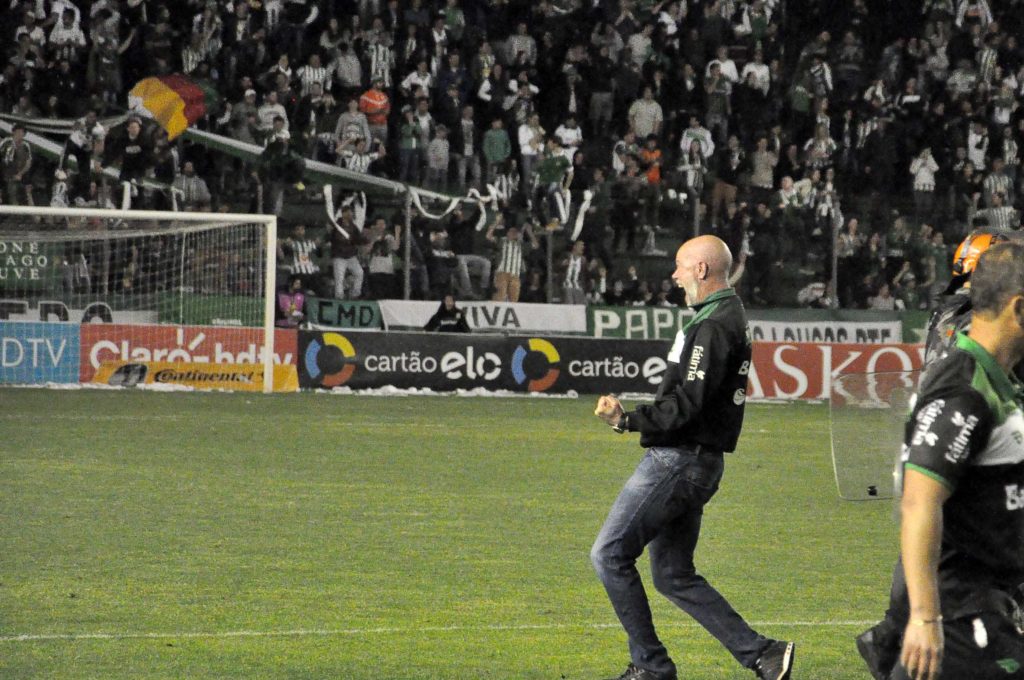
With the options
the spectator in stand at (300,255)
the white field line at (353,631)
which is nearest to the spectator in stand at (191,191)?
the spectator in stand at (300,255)

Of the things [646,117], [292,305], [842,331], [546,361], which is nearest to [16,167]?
[292,305]

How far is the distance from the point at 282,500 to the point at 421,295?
Answer: 1234 cm

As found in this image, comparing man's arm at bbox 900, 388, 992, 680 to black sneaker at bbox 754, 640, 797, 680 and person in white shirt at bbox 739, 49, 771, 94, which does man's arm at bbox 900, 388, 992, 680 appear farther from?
person in white shirt at bbox 739, 49, 771, 94

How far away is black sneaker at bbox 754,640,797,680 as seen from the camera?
241 inches

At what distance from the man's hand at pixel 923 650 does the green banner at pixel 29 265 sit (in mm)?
20098

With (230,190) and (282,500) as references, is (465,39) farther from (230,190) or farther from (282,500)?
(282,500)

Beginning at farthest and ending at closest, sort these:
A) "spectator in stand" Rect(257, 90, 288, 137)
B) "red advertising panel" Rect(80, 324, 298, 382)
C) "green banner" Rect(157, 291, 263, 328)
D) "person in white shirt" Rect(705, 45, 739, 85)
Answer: "person in white shirt" Rect(705, 45, 739, 85)
"spectator in stand" Rect(257, 90, 288, 137)
"green banner" Rect(157, 291, 263, 328)
"red advertising panel" Rect(80, 324, 298, 382)

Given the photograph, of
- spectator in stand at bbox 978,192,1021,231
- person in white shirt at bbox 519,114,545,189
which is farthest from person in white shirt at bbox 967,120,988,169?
person in white shirt at bbox 519,114,545,189

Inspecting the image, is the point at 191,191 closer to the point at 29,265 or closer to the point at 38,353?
the point at 29,265

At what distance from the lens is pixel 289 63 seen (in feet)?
90.5

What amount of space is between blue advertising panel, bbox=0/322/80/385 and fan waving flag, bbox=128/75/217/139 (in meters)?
4.19

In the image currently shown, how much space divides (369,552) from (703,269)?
4235mm

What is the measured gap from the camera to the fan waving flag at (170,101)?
82.5 ft

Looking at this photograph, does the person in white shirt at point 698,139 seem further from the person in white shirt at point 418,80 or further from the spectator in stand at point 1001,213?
the spectator in stand at point 1001,213
